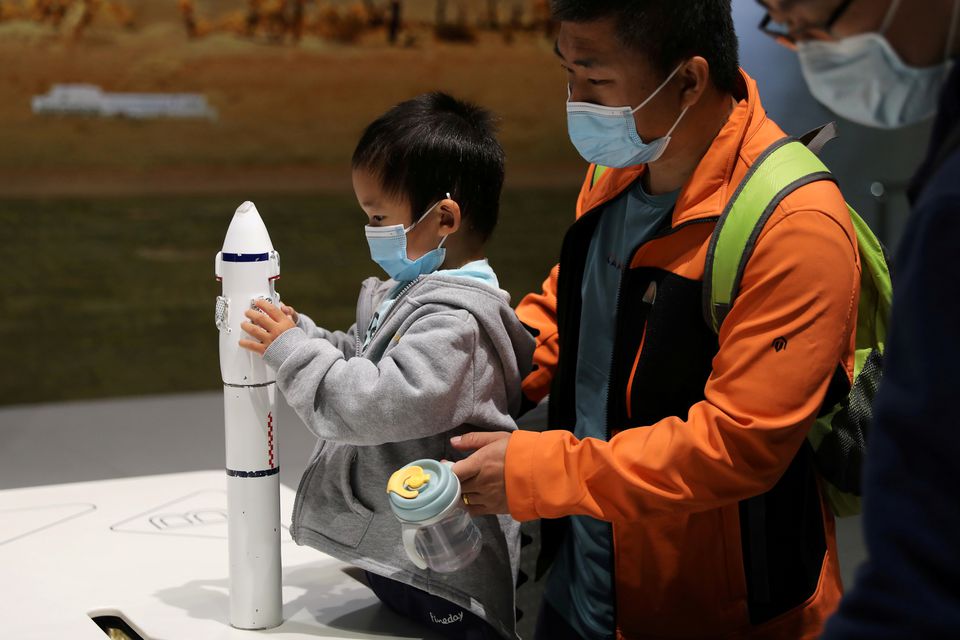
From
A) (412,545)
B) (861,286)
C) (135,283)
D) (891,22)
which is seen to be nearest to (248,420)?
(412,545)

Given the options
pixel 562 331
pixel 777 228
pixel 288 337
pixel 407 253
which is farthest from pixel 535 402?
pixel 777 228

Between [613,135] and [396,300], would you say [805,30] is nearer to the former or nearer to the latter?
[613,135]

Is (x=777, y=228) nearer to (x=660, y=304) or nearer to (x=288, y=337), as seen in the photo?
(x=660, y=304)

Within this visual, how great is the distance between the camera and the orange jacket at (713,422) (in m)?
1.63

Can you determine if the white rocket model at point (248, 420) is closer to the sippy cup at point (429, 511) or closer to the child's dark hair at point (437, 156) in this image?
the child's dark hair at point (437, 156)

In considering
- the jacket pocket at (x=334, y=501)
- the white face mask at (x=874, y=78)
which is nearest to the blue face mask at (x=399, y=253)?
the jacket pocket at (x=334, y=501)

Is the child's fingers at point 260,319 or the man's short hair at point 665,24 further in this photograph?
the child's fingers at point 260,319

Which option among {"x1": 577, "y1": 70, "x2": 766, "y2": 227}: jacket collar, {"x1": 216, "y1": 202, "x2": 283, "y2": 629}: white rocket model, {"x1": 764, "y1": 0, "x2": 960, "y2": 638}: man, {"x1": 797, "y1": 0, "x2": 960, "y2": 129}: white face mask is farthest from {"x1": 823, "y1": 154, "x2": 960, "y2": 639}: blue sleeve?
{"x1": 216, "y1": 202, "x2": 283, "y2": 629}: white rocket model

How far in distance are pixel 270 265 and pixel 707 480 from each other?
913 mm

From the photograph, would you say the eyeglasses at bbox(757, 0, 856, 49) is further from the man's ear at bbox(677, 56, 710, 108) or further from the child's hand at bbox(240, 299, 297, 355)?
the child's hand at bbox(240, 299, 297, 355)

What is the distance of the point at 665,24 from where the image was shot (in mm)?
1781

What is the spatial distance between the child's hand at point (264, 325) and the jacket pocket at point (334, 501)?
25cm

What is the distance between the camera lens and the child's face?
213cm

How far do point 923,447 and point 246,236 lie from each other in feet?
4.54
